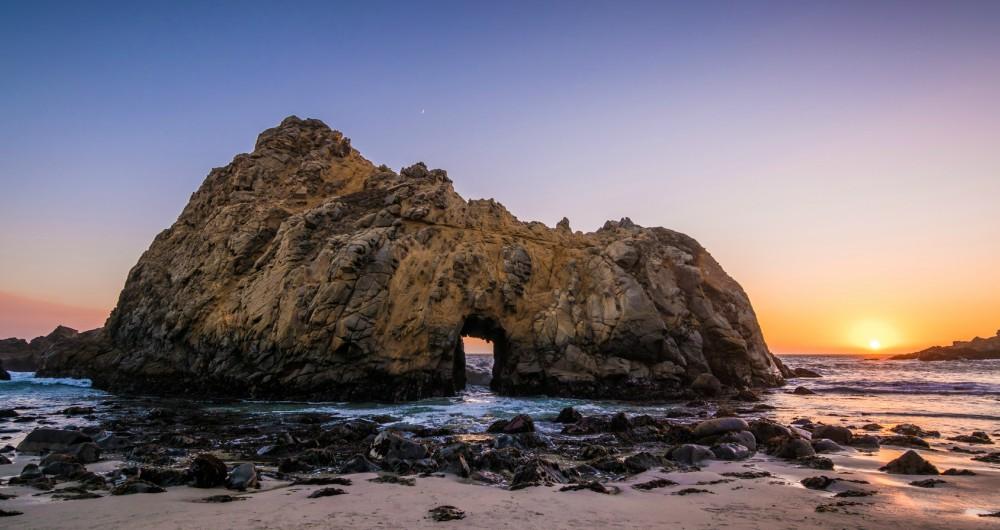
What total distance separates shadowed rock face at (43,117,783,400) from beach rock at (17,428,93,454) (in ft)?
55.0

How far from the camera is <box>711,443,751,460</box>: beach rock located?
44.1 feet

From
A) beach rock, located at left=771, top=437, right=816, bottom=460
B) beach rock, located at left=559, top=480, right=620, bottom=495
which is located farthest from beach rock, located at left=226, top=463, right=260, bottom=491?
beach rock, located at left=771, top=437, right=816, bottom=460

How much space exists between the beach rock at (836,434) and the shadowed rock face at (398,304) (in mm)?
17634

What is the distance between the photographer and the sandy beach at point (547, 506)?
755 cm

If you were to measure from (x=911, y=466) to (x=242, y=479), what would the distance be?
540 inches

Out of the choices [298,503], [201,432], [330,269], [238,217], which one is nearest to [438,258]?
[330,269]

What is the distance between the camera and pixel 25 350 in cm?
7381

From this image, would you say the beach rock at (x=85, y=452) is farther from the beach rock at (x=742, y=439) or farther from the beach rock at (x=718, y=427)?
the beach rock at (x=742, y=439)

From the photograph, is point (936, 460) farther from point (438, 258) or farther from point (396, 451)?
point (438, 258)

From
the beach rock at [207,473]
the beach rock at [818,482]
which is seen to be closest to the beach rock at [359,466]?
the beach rock at [207,473]

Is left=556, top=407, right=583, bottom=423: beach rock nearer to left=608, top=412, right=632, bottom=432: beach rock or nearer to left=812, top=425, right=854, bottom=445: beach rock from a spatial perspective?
left=608, top=412, right=632, bottom=432: beach rock

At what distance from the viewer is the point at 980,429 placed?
59.1 feet

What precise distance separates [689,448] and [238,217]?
38282mm

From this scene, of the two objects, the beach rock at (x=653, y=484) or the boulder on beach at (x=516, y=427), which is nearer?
the beach rock at (x=653, y=484)
